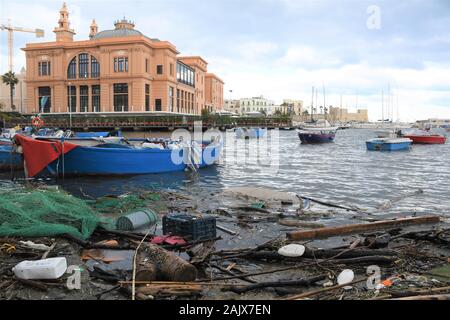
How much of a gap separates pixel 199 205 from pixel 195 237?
16.7 feet

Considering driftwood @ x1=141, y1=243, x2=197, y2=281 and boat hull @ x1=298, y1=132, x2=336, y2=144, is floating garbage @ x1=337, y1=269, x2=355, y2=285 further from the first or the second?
boat hull @ x1=298, y1=132, x2=336, y2=144

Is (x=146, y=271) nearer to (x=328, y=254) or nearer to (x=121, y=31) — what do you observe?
(x=328, y=254)

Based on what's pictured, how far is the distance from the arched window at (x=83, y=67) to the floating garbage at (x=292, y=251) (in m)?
68.4

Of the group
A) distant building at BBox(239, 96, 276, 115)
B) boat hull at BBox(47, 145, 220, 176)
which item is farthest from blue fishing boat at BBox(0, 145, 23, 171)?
distant building at BBox(239, 96, 276, 115)

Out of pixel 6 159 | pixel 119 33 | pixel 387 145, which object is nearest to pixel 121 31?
pixel 119 33

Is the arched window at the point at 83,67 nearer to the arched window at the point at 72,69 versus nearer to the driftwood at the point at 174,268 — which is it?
the arched window at the point at 72,69

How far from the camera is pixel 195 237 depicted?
8758 millimetres

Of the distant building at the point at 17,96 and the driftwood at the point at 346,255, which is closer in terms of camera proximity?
the driftwood at the point at 346,255

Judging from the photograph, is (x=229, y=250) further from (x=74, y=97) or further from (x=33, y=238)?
(x=74, y=97)

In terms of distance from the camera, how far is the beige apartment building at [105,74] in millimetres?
69000

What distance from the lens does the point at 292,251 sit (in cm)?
757

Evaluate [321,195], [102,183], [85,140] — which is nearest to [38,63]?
[85,140]

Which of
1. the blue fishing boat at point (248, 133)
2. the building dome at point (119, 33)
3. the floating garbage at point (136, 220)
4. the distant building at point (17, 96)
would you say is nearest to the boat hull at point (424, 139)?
the blue fishing boat at point (248, 133)

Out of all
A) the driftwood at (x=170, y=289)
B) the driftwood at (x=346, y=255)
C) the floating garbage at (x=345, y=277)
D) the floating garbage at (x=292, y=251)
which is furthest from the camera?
the floating garbage at (x=292, y=251)
